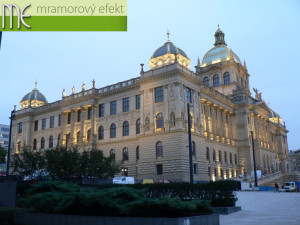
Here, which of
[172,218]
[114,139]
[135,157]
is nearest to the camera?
[172,218]

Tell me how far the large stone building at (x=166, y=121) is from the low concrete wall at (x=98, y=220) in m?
32.1

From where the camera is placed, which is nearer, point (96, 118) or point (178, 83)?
point (178, 83)

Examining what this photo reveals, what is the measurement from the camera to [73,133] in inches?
2398

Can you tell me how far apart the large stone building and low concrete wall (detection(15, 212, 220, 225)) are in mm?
32059

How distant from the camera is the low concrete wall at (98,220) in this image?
11766 millimetres

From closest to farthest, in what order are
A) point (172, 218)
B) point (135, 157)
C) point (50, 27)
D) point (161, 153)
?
point (50, 27) < point (172, 218) < point (161, 153) < point (135, 157)

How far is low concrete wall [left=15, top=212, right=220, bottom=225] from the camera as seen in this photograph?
11766 millimetres

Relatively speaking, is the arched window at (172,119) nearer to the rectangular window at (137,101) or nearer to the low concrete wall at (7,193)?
the rectangular window at (137,101)

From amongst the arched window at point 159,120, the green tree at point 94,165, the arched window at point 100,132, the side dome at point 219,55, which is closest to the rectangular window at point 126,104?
the arched window at point 100,132

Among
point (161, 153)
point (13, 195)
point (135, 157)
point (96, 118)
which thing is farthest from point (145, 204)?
point (96, 118)

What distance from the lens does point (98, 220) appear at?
12625 millimetres

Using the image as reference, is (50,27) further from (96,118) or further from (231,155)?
(231,155)

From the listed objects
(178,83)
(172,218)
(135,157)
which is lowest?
(172,218)

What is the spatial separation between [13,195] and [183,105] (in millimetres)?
32178
